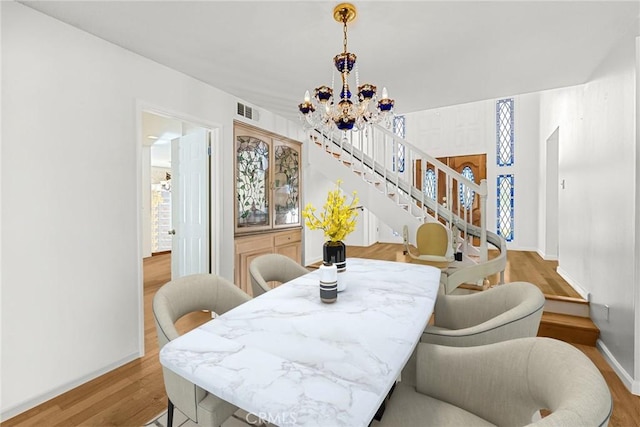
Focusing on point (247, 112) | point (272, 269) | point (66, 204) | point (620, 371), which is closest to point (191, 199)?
point (247, 112)

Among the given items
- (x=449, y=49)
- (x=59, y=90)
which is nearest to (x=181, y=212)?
(x=59, y=90)

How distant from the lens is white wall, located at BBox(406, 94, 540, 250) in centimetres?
590

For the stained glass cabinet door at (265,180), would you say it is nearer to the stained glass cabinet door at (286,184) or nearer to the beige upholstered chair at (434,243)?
the stained glass cabinet door at (286,184)

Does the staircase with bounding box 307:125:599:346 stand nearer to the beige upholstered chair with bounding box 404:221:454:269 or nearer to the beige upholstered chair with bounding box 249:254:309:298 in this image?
the beige upholstered chair with bounding box 404:221:454:269

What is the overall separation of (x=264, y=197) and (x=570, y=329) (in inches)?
137

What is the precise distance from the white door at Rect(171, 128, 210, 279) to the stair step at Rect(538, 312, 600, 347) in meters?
3.43

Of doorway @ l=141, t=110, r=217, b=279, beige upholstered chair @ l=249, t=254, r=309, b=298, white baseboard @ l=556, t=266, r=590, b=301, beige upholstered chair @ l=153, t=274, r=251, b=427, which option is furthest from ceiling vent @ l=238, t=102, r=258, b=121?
white baseboard @ l=556, t=266, r=590, b=301

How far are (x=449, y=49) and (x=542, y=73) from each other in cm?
117

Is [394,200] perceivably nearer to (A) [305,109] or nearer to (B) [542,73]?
(B) [542,73]

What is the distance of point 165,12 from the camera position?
1.90m

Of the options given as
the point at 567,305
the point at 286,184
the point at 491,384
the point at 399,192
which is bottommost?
the point at 567,305

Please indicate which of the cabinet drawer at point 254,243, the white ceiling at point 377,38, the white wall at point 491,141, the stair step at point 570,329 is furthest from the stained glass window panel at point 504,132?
the cabinet drawer at point 254,243

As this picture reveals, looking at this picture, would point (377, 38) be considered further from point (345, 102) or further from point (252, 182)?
point (252, 182)

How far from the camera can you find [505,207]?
6238 mm
